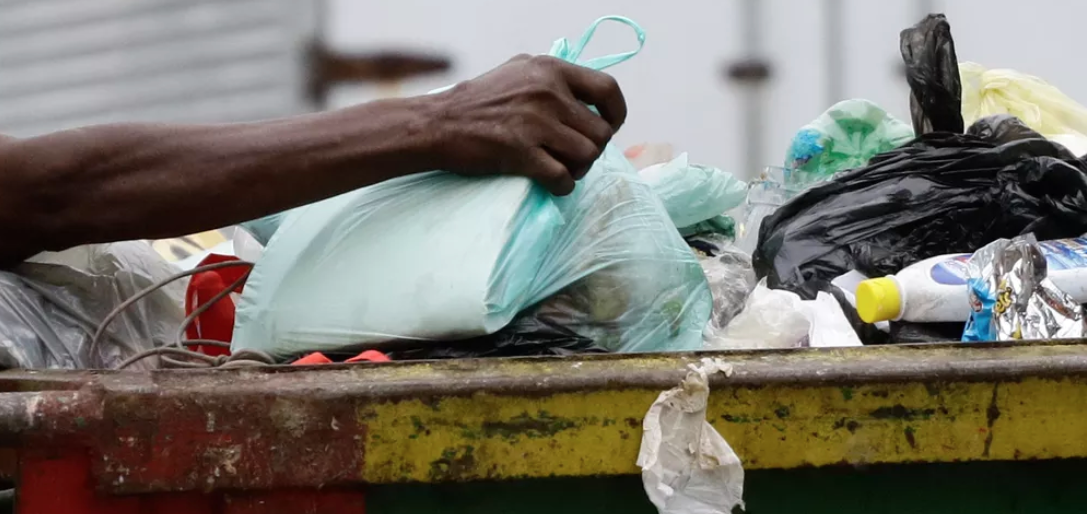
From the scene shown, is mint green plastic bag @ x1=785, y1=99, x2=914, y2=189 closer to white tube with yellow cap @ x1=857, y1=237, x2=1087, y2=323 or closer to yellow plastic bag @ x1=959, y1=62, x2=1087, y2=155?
yellow plastic bag @ x1=959, y1=62, x2=1087, y2=155

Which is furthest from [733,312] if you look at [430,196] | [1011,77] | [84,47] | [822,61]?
[84,47]

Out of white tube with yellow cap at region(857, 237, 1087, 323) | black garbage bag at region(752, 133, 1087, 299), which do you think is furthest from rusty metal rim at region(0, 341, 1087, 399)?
black garbage bag at region(752, 133, 1087, 299)

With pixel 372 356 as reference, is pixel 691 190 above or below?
above

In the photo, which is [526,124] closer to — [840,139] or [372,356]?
[372,356]

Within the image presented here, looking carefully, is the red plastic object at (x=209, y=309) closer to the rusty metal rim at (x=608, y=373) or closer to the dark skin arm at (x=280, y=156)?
the dark skin arm at (x=280, y=156)

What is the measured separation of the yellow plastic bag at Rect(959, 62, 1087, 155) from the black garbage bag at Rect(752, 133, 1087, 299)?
749 mm

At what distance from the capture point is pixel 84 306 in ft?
5.47

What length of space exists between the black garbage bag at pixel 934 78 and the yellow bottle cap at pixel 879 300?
675mm

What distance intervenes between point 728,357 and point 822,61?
293 centimetres

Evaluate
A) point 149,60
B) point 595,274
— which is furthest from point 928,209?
point 149,60

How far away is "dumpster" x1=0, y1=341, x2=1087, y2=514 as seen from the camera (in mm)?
952

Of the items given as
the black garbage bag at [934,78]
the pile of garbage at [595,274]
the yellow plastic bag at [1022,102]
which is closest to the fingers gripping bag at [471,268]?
the pile of garbage at [595,274]

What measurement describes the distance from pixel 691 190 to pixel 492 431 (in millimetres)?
1035

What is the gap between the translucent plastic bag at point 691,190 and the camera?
74.9 inches
